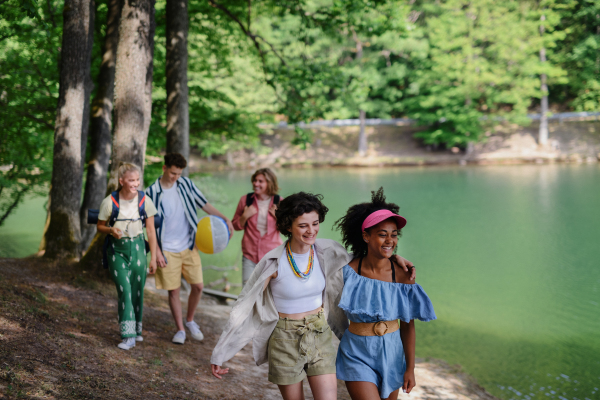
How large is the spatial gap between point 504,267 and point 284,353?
9719 mm

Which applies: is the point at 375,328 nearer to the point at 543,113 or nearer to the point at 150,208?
the point at 150,208

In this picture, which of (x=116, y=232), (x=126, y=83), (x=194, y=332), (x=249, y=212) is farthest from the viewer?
(x=126, y=83)

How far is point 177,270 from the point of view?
498 centimetres

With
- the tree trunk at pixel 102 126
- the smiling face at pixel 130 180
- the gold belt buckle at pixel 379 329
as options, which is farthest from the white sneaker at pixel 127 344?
the tree trunk at pixel 102 126

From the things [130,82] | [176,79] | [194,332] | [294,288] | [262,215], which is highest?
[176,79]

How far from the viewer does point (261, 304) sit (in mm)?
3121

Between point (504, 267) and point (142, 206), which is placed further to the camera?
point (504, 267)

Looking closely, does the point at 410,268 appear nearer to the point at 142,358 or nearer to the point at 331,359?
the point at 331,359

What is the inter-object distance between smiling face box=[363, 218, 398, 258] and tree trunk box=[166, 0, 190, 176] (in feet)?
19.0

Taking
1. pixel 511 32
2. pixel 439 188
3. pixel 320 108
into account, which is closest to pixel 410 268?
pixel 320 108

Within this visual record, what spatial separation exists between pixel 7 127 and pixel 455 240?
11.1 meters

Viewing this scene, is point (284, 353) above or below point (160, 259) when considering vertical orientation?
below

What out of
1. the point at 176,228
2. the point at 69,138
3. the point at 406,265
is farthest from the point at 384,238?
the point at 69,138

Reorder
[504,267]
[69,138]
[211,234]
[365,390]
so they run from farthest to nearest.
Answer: [504,267] → [69,138] → [211,234] → [365,390]
